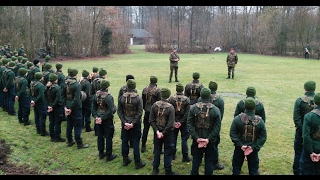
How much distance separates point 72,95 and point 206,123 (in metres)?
3.96

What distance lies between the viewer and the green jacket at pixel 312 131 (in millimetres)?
4895

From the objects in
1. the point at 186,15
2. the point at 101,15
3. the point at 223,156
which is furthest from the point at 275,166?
the point at 186,15

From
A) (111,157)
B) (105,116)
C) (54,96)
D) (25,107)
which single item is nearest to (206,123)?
(105,116)

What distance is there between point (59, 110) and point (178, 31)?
41127 millimetres

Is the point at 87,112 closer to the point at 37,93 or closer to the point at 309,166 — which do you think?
the point at 37,93

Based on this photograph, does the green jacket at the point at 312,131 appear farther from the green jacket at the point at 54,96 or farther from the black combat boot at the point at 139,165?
the green jacket at the point at 54,96

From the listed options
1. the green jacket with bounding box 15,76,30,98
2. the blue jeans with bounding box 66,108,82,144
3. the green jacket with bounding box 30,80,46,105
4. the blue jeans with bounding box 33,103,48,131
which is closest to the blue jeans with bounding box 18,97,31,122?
the green jacket with bounding box 15,76,30,98

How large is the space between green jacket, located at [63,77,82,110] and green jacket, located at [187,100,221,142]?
11.3ft

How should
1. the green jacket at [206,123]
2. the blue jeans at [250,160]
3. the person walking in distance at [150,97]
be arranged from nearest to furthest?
the blue jeans at [250,160] < the green jacket at [206,123] < the person walking in distance at [150,97]

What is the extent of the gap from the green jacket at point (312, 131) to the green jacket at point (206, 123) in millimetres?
1560

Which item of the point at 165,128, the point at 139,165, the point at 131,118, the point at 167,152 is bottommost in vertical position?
the point at 139,165

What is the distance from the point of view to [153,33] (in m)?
46.6

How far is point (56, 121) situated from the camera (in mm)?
7805

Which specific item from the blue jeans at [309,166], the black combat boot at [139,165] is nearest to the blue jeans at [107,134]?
the black combat boot at [139,165]
